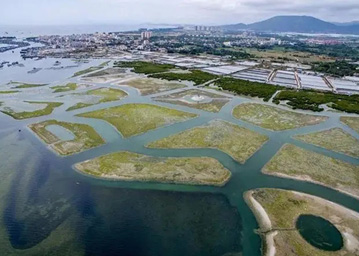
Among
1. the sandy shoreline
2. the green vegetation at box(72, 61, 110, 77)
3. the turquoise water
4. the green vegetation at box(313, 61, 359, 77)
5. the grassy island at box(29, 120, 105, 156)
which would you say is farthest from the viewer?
the green vegetation at box(313, 61, 359, 77)

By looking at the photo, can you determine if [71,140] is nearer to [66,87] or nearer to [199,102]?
[199,102]

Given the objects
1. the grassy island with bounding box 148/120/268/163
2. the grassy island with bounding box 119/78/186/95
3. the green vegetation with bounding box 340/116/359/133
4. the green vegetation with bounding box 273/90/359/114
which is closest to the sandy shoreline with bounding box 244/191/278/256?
the grassy island with bounding box 148/120/268/163

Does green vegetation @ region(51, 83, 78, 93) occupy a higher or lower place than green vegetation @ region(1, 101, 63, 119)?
higher

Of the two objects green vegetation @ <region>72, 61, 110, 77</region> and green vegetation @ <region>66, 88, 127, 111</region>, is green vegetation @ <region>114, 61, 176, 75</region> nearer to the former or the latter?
green vegetation @ <region>72, 61, 110, 77</region>

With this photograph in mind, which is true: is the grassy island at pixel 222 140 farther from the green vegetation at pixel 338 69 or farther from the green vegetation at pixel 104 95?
the green vegetation at pixel 338 69

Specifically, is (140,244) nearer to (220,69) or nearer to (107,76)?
(107,76)

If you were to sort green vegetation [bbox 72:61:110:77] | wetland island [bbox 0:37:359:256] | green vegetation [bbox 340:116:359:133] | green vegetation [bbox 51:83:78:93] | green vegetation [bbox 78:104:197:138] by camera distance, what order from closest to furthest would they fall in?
1. wetland island [bbox 0:37:359:256]
2. green vegetation [bbox 78:104:197:138]
3. green vegetation [bbox 340:116:359:133]
4. green vegetation [bbox 51:83:78:93]
5. green vegetation [bbox 72:61:110:77]
